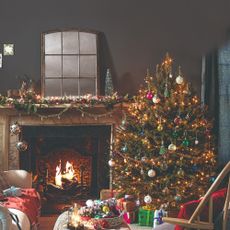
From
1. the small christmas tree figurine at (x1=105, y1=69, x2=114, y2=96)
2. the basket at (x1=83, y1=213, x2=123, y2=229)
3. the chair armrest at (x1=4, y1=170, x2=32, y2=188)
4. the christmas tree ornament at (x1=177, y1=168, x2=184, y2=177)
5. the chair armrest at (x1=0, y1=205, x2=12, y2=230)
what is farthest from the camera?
the small christmas tree figurine at (x1=105, y1=69, x2=114, y2=96)

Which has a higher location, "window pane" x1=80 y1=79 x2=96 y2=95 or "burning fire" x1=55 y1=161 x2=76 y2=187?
"window pane" x1=80 y1=79 x2=96 y2=95

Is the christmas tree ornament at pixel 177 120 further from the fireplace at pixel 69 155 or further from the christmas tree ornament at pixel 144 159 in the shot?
the fireplace at pixel 69 155

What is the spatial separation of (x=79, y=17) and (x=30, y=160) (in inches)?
79.8

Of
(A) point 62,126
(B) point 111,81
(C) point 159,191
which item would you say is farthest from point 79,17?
(C) point 159,191

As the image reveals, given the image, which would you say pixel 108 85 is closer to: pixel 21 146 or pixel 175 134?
pixel 175 134

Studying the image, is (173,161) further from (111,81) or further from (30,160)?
(30,160)

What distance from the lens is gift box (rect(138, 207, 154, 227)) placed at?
5139 mm

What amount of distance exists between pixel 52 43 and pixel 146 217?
2533 mm

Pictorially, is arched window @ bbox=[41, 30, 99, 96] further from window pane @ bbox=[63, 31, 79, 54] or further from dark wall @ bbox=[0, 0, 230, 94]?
dark wall @ bbox=[0, 0, 230, 94]

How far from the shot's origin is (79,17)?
5.93 m

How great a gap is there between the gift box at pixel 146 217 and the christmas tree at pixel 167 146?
9 cm

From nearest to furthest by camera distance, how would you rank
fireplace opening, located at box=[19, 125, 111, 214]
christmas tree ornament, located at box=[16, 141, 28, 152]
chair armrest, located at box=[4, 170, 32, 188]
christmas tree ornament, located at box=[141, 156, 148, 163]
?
christmas tree ornament, located at box=[141, 156, 148, 163]
chair armrest, located at box=[4, 170, 32, 188]
christmas tree ornament, located at box=[16, 141, 28, 152]
fireplace opening, located at box=[19, 125, 111, 214]

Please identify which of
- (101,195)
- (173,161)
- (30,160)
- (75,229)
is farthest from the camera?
(30,160)

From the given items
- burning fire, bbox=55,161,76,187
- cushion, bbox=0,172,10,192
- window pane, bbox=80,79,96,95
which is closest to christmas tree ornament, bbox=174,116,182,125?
window pane, bbox=80,79,96,95
